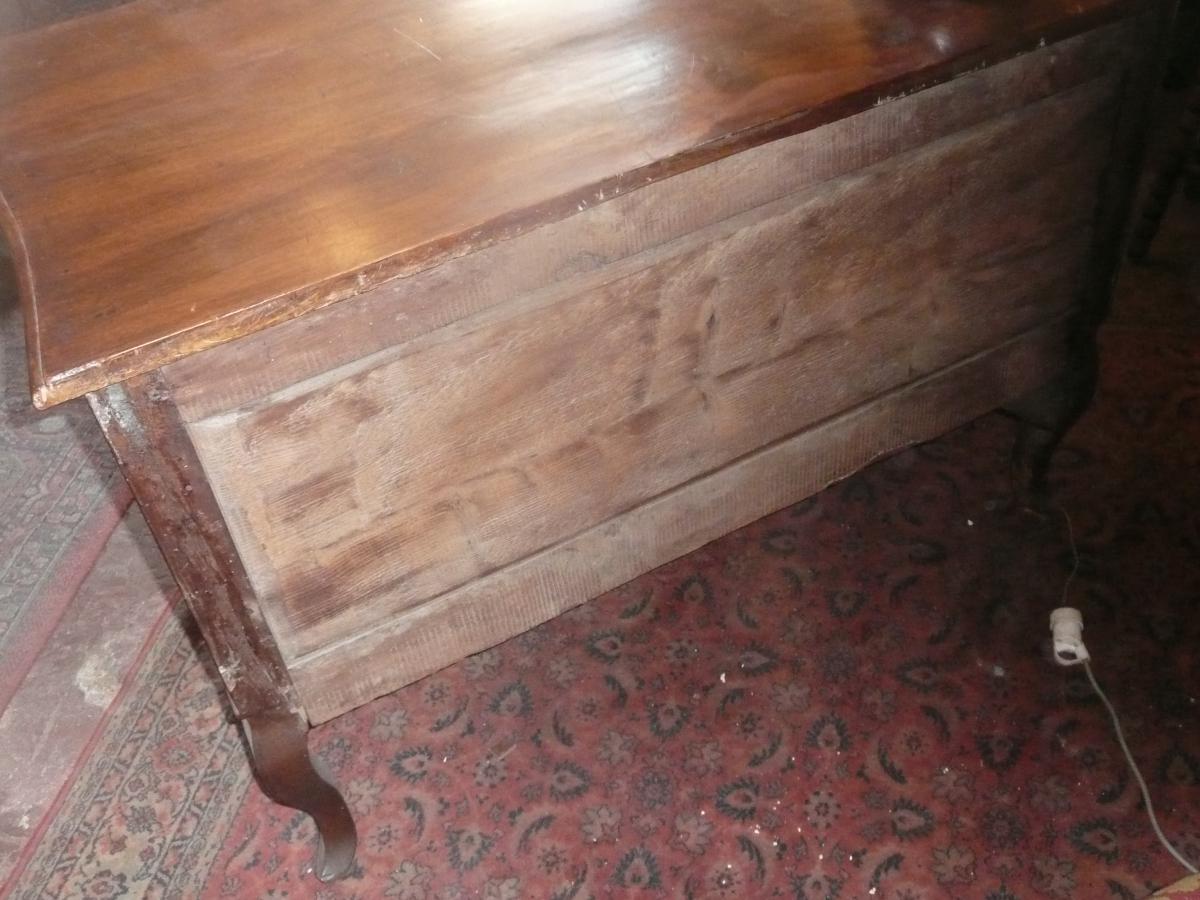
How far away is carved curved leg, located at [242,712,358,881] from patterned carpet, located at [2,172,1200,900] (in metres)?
0.05

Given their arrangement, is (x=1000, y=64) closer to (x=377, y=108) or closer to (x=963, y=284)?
(x=963, y=284)

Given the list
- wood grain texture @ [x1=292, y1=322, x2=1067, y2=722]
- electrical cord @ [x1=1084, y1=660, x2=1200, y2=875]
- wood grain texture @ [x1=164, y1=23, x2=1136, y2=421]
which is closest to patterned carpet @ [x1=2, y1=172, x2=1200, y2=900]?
electrical cord @ [x1=1084, y1=660, x2=1200, y2=875]

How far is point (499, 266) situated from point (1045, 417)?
0.90 m

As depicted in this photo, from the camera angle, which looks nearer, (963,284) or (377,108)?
(377,108)

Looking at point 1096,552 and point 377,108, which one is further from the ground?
point 377,108

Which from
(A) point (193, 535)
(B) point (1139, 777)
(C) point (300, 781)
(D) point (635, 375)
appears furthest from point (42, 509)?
(B) point (1139, 777)

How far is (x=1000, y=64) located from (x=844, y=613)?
0.77 metres

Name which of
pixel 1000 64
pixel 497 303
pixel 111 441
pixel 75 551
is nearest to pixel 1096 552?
pixel 1000 64

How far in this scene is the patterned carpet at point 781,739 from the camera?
1.32 m

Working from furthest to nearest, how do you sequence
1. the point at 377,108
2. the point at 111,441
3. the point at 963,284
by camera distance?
1. the point at 963,284
2. the point at 377,108
3. the point at 111,441

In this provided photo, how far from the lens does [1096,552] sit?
1.63 metres

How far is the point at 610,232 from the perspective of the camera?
3.23 feet

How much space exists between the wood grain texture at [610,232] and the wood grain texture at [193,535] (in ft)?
0.10

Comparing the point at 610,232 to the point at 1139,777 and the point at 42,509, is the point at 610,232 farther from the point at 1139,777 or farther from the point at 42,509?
the point at 42,509
